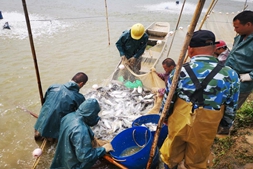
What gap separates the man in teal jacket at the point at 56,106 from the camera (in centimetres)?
391

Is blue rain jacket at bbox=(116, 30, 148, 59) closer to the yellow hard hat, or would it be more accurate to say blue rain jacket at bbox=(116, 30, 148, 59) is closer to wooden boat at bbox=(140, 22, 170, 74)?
the yellow hard hat

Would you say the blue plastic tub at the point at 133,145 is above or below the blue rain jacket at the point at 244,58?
below

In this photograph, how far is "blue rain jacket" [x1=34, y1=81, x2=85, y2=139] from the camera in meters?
3.91

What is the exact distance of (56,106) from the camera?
3896 mm

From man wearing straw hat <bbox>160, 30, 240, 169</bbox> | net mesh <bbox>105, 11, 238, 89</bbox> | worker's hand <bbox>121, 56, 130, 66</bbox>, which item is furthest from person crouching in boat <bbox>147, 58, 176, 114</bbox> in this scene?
man wearing straw hat <bbox>160, 30, 240, 169</bbox>

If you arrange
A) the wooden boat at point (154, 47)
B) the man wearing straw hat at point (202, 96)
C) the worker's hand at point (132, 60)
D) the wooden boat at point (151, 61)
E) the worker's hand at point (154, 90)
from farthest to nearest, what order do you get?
1. the wooden boat at point (154, 47)
2. the worker's hand at point (132, 60)
3. the wooden boat at point (151, 61)
4. the worker's hand at point (154, 90)
5. the man wearing straw hat at point (202, 96)

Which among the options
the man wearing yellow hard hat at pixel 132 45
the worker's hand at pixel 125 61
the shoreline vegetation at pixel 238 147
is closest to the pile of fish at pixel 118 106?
the worker's hand at pixel 125 61

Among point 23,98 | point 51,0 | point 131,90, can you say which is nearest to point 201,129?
point 131,90

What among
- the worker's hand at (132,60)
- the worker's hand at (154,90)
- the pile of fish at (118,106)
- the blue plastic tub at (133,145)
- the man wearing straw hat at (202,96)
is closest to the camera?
the man wearing straw hat at (202,96)

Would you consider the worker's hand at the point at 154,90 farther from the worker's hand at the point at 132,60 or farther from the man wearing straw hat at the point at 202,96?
the man wearing straw hat at the point at 202,96

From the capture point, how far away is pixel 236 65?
3.47m

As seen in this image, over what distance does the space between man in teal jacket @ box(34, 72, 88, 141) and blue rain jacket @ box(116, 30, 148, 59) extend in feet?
9.47

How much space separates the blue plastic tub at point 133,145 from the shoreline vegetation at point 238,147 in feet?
4.05

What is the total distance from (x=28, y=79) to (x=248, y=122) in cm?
723
